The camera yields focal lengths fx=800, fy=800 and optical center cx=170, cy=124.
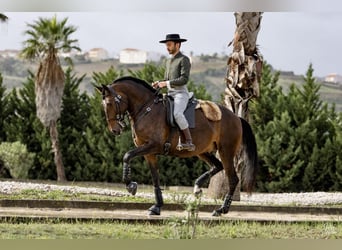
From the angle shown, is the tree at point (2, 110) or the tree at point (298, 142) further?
the tree at point (2, 110)

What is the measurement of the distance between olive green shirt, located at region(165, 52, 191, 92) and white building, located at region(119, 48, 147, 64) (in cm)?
1853

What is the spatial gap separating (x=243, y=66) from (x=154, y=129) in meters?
3.80

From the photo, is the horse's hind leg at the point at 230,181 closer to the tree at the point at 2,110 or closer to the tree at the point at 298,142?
the tree at the point at 298,142

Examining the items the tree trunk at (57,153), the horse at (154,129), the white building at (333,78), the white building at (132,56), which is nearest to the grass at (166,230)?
the horse at (154,129)

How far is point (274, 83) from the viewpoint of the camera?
20.0m

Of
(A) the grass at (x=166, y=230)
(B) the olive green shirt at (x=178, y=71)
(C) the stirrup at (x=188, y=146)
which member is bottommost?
(A) the grass at (x=166, y=230)

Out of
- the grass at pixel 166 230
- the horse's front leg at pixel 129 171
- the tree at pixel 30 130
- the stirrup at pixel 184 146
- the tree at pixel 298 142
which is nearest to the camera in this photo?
the grass at pixel 166 230

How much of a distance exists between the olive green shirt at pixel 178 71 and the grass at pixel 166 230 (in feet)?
5.88

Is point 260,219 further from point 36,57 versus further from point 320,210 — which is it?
point 36,57

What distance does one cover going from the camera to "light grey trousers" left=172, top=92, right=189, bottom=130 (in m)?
10.3

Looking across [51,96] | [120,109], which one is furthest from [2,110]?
[120,109]

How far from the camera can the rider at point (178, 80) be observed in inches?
403

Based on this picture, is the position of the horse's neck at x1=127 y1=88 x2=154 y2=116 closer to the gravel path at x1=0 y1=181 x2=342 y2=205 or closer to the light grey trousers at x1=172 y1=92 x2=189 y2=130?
the light grey trousers at x1=172 y1=92 x2=189 y2=130

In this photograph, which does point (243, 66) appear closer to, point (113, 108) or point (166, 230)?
point (113, 108)
